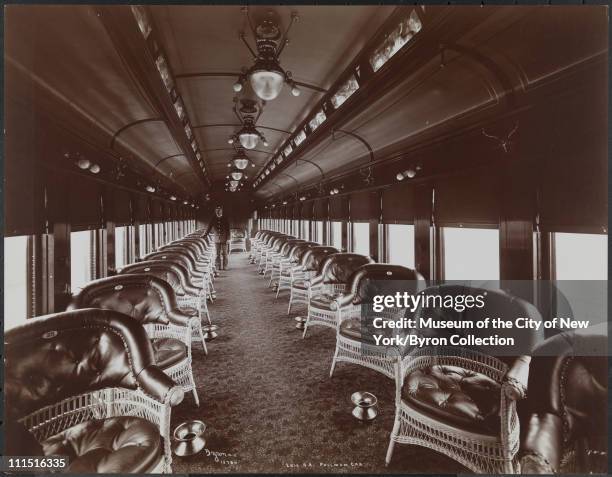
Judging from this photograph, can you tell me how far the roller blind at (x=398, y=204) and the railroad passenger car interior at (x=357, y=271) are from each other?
1.21 feet

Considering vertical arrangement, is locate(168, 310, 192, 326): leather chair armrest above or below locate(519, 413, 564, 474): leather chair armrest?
above

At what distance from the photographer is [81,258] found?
4449 mm

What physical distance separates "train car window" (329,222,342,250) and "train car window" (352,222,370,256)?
3.17 feet

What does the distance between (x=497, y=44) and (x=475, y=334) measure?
86.7 inches

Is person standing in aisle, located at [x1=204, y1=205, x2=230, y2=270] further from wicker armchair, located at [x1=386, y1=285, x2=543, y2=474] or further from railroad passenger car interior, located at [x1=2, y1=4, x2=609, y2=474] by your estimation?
wicker armchair, located at [x1=386, y1=285, x2=543, y2=474]

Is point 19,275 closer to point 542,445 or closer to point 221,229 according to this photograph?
point 542,445

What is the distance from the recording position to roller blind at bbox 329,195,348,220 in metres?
7.98

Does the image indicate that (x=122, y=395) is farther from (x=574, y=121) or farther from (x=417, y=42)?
(x=574, y=121)

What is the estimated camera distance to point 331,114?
164 inches

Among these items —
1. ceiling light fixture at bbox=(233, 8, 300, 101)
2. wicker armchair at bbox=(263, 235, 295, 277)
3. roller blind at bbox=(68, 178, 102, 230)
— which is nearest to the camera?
ceiling light fixture at bbox=(233, 8, 300, 101)

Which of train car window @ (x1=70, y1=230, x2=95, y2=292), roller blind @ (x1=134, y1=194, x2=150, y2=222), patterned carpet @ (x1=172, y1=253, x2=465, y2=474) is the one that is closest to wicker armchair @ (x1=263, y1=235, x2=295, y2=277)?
roller blind @ (x1=134, y1=194, x2=150, y2=222)

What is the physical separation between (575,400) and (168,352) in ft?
9.58

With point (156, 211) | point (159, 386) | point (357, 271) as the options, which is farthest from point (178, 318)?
point (156, 211)

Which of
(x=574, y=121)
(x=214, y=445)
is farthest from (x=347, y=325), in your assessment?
(x=574, y=121)
